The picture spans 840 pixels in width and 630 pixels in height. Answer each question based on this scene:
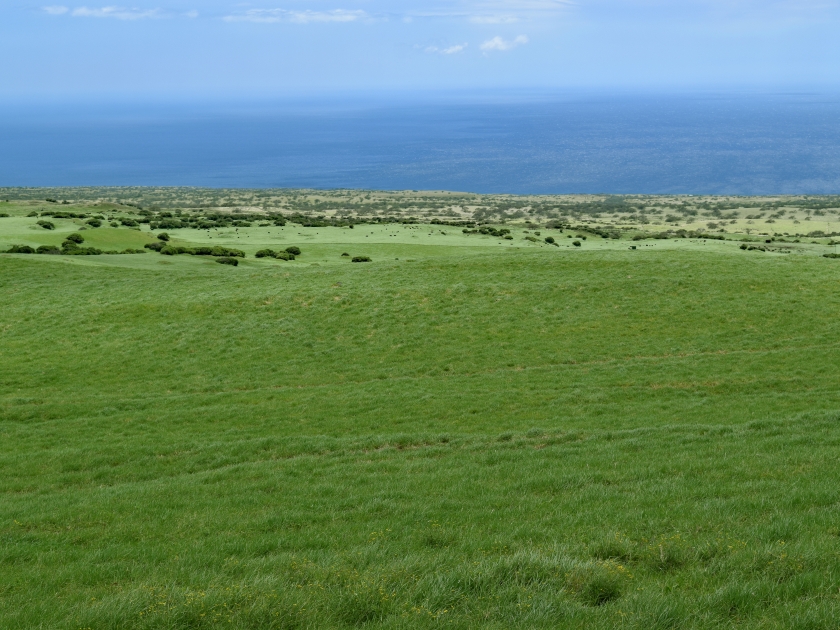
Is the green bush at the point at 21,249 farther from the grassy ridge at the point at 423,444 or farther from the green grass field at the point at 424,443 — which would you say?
the green grass field at the point at 424,443

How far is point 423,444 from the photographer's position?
57.1 ft

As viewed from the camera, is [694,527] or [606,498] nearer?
[694,527]

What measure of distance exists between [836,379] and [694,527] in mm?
17322

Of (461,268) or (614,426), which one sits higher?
(461,268)

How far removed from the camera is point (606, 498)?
11.5 m

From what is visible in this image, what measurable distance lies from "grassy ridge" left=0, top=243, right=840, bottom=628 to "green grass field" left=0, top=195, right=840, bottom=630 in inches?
2.7

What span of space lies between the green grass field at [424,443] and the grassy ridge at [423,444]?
68 millimetres

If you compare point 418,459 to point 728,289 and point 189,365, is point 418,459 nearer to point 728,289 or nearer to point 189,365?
point 189,365

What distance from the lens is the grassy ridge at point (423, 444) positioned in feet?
24.9

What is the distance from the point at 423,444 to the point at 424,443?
83mm

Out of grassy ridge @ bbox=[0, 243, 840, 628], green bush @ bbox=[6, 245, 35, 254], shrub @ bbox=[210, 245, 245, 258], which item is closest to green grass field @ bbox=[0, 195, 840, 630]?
grassy ridge @ bbox=[0, 243, 840, 628]

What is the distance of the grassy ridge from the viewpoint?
7598 mm

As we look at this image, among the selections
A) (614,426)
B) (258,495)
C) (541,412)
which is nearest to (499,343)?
(541,412)

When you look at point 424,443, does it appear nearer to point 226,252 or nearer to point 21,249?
point 226,252
